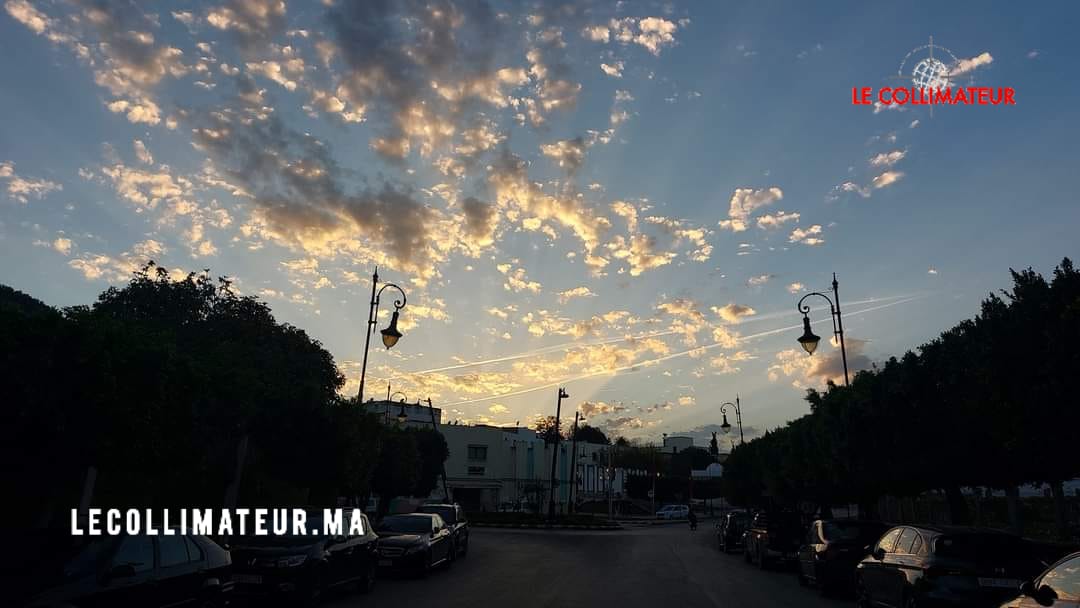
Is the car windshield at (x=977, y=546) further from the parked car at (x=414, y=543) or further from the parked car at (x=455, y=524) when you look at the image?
the parked car at (x=455, y=524)

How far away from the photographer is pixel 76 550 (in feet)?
26.0

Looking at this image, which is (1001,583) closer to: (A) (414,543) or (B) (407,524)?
(A) (414,543)

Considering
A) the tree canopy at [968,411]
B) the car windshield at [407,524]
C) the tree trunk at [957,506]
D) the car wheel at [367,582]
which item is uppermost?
the tree canopy at [968,411]

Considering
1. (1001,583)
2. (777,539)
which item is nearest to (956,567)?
(1001,583)

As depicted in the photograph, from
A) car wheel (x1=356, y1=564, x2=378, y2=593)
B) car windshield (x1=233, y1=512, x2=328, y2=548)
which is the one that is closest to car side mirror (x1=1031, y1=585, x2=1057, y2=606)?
car windshield (x1=233, y1=512, x2=328, y2=548)

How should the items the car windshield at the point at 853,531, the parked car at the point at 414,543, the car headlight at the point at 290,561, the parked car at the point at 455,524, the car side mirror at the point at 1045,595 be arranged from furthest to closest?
the parked car at the point at 455,524
the parked car at the point at 414,543
the car windshield at the point at 853,531
the car headlight at the point at 290,561
the car side mirror at the point at 1045,595

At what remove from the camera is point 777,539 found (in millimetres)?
21516

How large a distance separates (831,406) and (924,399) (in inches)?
196

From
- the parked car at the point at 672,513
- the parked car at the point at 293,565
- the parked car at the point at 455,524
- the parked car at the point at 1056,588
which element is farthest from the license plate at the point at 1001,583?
the parked car at the point at 672,513

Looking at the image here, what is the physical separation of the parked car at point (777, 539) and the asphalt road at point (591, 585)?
506 millimetres

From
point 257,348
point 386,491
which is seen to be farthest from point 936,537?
point 386,491

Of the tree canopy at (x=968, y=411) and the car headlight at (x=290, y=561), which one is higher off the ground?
the tree canopy at (x=968, y=411)

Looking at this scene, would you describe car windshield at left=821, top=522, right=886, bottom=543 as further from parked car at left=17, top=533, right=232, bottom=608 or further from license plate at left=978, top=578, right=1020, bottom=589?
parked car at left=17, top=533, right=232, bottom=608

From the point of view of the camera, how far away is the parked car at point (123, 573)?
24.2 feet
